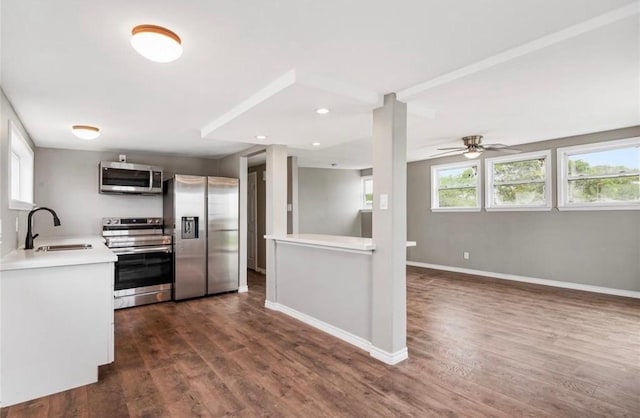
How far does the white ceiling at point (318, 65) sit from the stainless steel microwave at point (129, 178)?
1074 millimetres

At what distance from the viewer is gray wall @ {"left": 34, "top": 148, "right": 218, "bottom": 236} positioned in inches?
185

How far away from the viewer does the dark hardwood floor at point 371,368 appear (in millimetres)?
2076

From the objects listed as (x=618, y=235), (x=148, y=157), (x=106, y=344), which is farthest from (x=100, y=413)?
(x=618, y=235)

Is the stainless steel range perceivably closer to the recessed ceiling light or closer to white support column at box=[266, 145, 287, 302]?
the recessed ceiling light

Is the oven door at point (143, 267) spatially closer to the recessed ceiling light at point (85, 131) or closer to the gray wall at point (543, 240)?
the recessed ceiling light at point (85, 131)

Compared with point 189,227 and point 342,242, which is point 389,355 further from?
point 189,227

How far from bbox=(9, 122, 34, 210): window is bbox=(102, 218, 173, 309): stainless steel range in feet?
3.21

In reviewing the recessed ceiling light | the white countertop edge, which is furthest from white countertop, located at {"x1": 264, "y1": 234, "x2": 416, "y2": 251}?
the recessed ceiling light

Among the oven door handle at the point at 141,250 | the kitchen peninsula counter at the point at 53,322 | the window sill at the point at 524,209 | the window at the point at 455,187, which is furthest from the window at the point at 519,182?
the kitchen peninsula counter at the point at 53,322

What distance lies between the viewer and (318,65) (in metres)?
2.17

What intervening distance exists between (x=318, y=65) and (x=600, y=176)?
15.4ft

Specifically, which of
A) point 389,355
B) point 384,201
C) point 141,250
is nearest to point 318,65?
point 384,201

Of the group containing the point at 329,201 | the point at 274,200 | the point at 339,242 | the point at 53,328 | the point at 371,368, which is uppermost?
the point at 329,201

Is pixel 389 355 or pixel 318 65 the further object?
pixel 389 355
